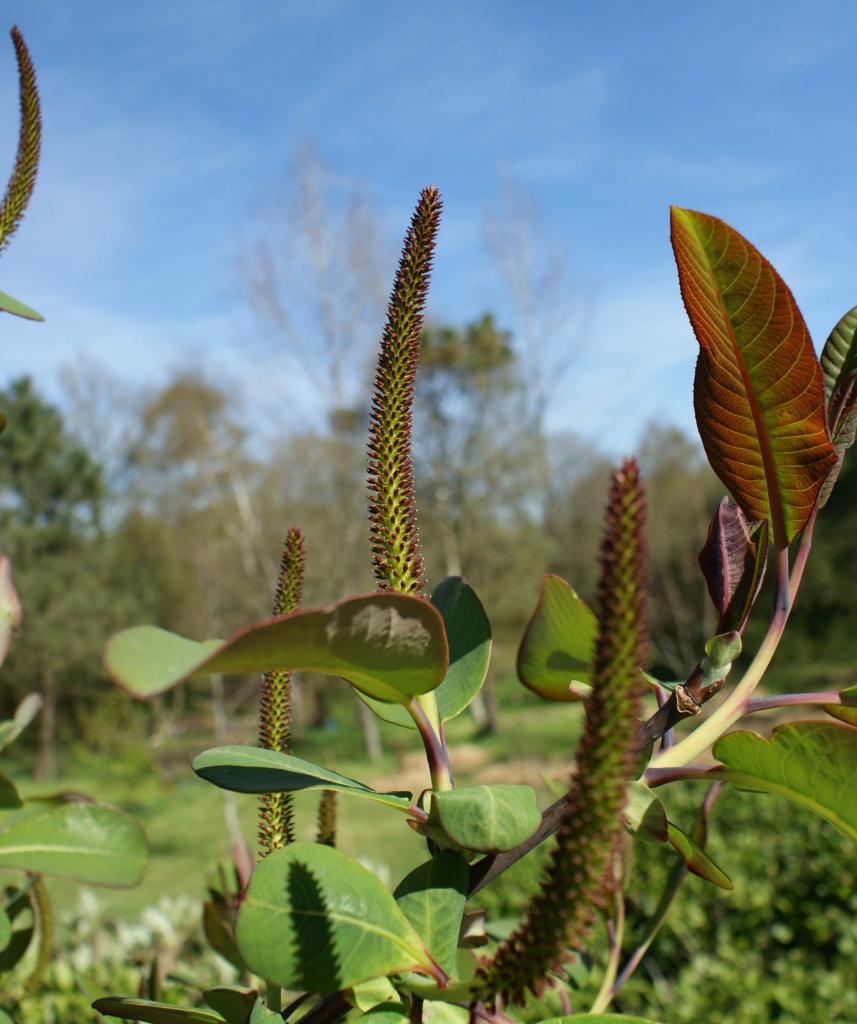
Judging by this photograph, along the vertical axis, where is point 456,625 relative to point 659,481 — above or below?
below

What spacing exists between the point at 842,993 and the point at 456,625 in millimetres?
2603

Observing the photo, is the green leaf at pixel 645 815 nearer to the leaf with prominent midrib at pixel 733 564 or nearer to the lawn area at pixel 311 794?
the leaf with prominent midrib at pixel 733 564

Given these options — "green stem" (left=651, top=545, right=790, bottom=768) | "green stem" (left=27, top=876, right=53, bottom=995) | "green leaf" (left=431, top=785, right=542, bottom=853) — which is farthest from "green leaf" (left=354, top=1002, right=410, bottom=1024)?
"green stem" (left=27, top=876, right=53, bottom=995)

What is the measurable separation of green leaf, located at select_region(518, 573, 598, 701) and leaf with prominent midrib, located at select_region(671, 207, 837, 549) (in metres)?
0.14

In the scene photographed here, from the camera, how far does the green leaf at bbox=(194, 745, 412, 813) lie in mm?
510

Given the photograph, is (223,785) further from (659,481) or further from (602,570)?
(659,481)

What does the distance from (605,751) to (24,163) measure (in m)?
0.71

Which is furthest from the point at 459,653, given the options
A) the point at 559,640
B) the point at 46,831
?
the point at 46,831

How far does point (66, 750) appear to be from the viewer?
72.7 ft

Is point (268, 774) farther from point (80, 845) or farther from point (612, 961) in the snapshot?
point (612, 961)

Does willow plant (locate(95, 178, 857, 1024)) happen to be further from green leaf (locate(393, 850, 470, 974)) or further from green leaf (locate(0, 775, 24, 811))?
green leaf (locate(0, 775, 24, 811))

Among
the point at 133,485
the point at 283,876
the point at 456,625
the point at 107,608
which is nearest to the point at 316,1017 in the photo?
the point at 283,876

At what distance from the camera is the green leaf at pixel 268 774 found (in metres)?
0.51

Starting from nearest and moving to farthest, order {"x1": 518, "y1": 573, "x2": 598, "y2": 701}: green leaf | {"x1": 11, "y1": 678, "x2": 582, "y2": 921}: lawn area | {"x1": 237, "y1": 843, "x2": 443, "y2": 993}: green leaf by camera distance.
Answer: {"x1": 237, "y1": 843, "x2": 443, "y2": 993}: green leaf
{"x1": 518, "y1": 573, "x2": 598, "y2": 701}: green leaf
{"x1": 11, "y1": 678, "x2": 582, "y2": 921}: lawn area
